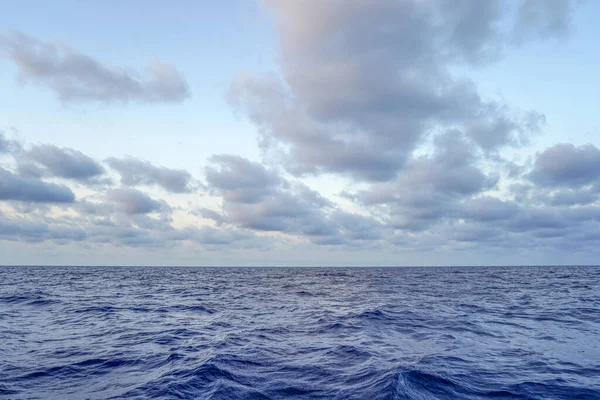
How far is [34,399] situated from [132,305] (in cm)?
2457

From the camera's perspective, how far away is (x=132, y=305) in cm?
3503

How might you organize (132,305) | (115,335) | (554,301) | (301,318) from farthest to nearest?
(554,301)
(132,305)
(301,318)
(115,335)

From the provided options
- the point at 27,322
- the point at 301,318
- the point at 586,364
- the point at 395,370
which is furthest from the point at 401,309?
the point at 27,322

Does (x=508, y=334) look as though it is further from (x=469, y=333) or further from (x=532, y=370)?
(x=532, y=370)

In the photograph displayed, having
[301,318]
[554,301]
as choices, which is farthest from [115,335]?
[554,301]

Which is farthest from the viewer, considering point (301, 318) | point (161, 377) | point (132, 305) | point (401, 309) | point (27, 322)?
point (132, 305)

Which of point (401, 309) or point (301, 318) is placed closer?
point (301, 318)

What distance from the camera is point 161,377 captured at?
13.7 m

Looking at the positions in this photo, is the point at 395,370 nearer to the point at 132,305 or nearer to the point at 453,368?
the point at 453,368

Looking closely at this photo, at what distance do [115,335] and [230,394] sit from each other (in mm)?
12836

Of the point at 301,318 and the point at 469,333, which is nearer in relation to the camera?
the point at 469,333

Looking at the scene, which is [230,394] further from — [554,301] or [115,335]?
[554,301]

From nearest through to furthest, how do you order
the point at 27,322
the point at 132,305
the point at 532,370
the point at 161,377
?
the point at 161,377 < the point at 532,370 < the point at 27,322 < the point at 132,305

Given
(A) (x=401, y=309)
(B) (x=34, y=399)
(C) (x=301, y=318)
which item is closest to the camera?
(B) (x=34, y=399)
